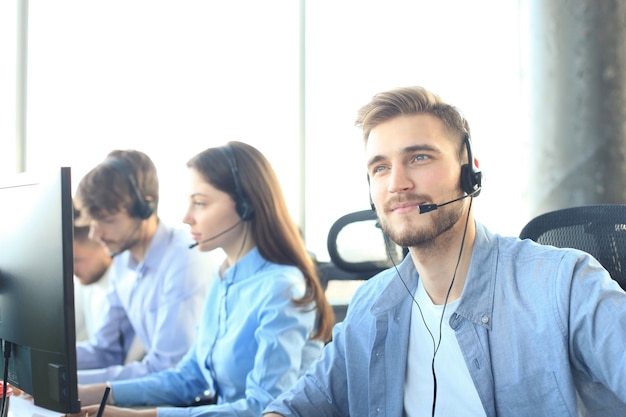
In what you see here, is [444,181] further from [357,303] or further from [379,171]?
[357,303]

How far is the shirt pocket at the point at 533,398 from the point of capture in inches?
46.5

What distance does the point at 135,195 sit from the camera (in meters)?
2.53

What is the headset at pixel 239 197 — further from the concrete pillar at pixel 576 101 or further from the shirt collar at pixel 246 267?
the concrete pillar at pixel 576 101

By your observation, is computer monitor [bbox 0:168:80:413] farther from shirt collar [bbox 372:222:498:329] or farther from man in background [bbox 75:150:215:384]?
man in background [bbox 75:150:215:384]

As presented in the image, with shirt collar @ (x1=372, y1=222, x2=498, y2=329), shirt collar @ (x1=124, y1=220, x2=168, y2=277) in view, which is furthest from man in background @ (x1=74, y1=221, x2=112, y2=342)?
shirt collar @ (x1=372, y1=222, x2=498, y2=329)

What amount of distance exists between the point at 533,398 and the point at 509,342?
0.10 meters

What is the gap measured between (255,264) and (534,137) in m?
1.68

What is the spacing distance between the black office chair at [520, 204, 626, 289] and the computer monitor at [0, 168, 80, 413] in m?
0.91

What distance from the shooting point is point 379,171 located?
1437 mm

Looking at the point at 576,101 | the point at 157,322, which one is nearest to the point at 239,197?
the point at 157,322

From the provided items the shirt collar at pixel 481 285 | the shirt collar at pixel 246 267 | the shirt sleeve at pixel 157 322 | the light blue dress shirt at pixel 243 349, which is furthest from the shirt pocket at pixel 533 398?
the shirt sleeve at pixel 157 322

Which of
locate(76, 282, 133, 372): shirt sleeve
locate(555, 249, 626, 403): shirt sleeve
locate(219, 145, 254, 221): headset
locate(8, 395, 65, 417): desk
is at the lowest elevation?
locate(76, 282, 133, 372): shirt sleeve

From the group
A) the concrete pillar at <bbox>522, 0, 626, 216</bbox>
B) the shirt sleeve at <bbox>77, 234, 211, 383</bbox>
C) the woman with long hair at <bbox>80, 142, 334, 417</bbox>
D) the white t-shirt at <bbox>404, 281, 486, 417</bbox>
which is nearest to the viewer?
the white t-shirt at <bbox>404, 281, 486, 417</bbox>

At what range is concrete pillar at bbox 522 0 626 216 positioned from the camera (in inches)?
116
